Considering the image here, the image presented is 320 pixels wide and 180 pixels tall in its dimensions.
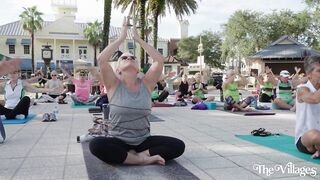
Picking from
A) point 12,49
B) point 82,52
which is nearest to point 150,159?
point 12,49

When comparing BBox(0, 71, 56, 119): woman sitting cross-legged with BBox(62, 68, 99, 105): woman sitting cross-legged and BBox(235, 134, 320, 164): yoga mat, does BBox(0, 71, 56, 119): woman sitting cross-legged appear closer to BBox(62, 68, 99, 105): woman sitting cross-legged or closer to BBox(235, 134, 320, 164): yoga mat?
BBox(62, 68, 99, 105): woman sitting cross-legged

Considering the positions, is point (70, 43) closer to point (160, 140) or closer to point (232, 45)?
point (232, 45)

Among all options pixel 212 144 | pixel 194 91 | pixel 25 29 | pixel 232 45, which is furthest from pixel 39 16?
pixel 212 144

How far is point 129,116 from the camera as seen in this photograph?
4.67 meters

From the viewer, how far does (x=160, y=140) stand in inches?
192

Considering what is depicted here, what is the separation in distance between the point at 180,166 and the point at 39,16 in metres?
54.2

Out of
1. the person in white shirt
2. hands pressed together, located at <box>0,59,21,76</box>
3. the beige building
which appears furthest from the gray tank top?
the beige building

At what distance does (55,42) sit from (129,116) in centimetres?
5730

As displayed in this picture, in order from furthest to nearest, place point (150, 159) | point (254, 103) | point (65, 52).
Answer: point (65, 52), point (254, 103), point (150, 159)

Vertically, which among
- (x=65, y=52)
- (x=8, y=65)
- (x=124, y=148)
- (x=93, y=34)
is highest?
(x=93, y=34)

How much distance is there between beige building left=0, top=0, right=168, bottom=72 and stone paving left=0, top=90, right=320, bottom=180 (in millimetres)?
47612

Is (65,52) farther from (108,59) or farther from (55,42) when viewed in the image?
(108,59)

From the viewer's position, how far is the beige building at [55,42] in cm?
5716

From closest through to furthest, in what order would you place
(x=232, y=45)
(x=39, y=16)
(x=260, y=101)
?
(x=260, y=101)
(x=232, y=45)
(x=39, y=16)
